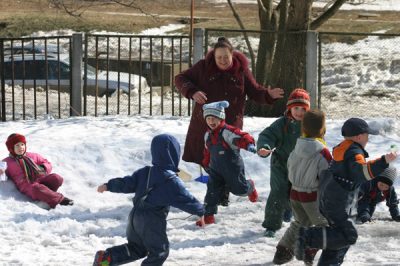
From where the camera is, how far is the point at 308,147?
21.1ft

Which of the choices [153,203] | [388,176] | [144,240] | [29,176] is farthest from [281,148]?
[29,176]

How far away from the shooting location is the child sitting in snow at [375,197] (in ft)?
26.6

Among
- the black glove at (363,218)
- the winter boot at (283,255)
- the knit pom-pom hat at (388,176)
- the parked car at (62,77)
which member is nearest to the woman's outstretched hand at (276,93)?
the knit pom-pom hat at (388,176)

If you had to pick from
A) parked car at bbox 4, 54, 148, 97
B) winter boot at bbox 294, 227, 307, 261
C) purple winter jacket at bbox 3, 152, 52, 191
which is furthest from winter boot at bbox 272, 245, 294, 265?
parked car at bbox 4, 54, 148, 97

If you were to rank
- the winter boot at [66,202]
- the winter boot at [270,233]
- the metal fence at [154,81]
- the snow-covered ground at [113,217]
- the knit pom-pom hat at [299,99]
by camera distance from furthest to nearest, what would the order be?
the metal fence at [154,81] → the winter boot at [66,202] → the winter boot at [270,233] → the knit pom-pom hat at [299,99] → the snow-covered ground at [113,217]

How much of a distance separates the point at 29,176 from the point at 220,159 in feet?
6.90

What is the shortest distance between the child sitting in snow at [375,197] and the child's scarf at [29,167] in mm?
3179

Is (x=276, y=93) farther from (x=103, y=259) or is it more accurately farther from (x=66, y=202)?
(x=103, y=259)

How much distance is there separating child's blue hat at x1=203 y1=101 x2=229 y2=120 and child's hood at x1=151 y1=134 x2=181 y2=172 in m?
A: 1.66

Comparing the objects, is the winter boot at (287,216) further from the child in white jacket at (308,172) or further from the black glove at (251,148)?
the child in white jacket at (308,172)

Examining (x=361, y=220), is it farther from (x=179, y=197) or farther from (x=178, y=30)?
(x=178, y=30)

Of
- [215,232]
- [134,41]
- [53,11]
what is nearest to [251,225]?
[215,232]

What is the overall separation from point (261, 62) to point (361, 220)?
7.72 metres

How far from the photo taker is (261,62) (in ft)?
51.0
